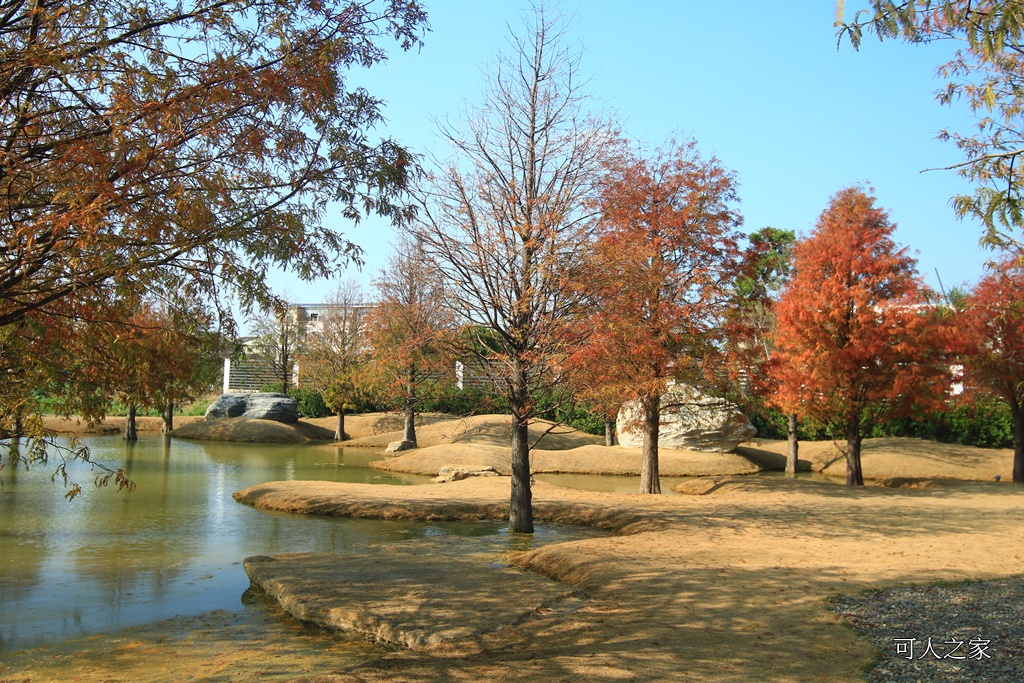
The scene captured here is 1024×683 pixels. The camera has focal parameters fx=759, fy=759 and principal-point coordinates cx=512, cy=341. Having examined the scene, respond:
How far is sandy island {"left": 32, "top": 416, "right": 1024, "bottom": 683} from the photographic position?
5625mm

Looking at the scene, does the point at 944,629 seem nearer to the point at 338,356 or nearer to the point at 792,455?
the point at 792,455

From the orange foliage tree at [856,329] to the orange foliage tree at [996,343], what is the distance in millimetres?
721

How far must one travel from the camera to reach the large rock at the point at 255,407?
116 ft

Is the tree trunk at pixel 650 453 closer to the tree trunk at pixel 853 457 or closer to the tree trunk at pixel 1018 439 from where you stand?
the tree trunk at pixel 853 457

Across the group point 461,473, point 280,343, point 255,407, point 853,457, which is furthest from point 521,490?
point 280,343

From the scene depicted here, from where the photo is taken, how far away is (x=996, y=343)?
715 inches

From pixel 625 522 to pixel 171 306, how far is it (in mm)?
8615

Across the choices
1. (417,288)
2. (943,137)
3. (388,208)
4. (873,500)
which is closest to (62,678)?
(388,208)

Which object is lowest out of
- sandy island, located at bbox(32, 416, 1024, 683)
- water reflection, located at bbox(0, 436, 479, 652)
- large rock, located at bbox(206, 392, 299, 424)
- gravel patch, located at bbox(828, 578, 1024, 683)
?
water reflection, located at bbox(0, 436, 479, 652)

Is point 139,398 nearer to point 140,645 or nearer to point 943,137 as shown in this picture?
point 140,645

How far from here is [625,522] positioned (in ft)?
42.4

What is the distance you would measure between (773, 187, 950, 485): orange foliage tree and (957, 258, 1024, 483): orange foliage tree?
721 mm

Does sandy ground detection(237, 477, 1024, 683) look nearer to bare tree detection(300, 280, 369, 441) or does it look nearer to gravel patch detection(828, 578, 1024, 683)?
gravel patch detection(828, 578, 1024, 683)

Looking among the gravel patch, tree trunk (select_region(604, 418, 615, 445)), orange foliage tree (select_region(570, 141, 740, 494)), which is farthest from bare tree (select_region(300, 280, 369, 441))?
the gravel patch
